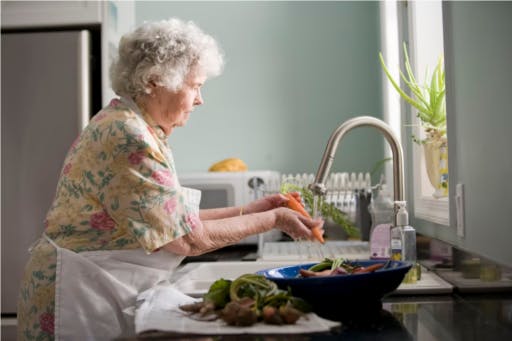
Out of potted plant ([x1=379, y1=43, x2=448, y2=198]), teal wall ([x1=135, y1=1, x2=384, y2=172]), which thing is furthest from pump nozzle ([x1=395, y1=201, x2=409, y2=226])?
teal wall ([x1=135, y1=1, x2=384, y2=172])

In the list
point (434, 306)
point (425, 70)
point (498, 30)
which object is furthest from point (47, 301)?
point (425, 70)

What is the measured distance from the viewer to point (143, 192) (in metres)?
1.35

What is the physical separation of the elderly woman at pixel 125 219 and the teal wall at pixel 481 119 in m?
0.37

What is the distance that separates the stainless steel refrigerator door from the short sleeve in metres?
1.31

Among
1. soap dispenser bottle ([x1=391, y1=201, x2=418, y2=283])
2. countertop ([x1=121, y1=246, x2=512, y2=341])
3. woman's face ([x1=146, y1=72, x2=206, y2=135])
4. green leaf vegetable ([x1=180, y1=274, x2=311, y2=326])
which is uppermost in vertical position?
woman's face ([x1=146, y1=72, x2=206, y2=135])

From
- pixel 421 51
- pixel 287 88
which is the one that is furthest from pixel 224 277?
pixel 287 88

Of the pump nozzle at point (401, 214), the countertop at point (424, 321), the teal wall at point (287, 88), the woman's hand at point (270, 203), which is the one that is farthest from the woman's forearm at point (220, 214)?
the teal wall at point (287, 88)

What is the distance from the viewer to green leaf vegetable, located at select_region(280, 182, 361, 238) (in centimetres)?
227

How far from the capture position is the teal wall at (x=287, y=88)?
3.60 metres

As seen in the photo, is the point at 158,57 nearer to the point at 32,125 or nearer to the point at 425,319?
the point at 425,319

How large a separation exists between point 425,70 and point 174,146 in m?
1.72

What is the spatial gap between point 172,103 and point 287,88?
2.05m

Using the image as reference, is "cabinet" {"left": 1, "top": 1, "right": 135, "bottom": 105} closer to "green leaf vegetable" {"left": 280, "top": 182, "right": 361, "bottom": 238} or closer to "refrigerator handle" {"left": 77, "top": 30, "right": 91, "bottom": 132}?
"refrigerator handle" {"left": 77, "top": 30, "right": 91, "bottom": 132}

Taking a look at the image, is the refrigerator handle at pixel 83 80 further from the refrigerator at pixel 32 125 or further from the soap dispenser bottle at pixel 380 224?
the soap dispenser bottle at pixel 380 224
